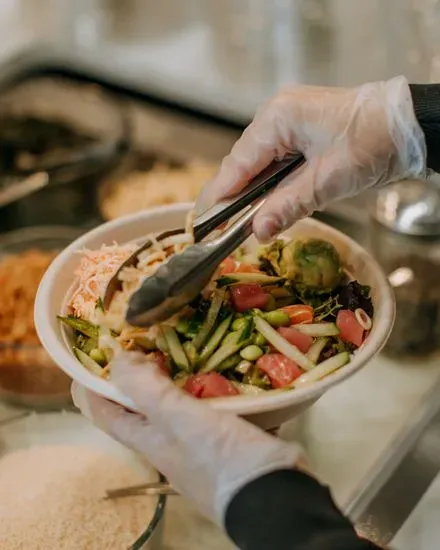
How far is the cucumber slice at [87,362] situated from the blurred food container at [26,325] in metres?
0.25

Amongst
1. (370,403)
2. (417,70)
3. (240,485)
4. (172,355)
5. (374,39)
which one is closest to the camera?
(240,485)

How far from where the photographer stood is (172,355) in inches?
31.6

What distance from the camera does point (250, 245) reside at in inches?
38.2

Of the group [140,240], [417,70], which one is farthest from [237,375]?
[417,70]

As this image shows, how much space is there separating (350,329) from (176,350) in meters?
0.17

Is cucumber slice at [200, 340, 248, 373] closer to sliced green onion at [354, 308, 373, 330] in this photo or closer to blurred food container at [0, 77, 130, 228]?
sliced green onion at [354, 308, 373, 330]

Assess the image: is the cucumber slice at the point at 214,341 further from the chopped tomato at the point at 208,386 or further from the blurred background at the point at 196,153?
the blurred background at the point at 196,153

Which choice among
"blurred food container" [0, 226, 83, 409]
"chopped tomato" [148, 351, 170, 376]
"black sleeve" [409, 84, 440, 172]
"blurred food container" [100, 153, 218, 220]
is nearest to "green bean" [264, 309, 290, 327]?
"chopped tomato" [148, 351, 170, 376]

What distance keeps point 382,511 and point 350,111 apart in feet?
1.42

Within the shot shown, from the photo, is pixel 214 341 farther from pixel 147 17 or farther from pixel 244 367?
pixel 147 17

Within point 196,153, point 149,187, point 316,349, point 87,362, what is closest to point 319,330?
point 316,349

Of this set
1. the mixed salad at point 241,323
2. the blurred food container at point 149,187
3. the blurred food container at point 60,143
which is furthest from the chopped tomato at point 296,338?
the blurred food container at point 60,143

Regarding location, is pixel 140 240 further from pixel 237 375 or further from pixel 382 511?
pixel 382 511

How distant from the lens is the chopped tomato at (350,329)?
835mm
